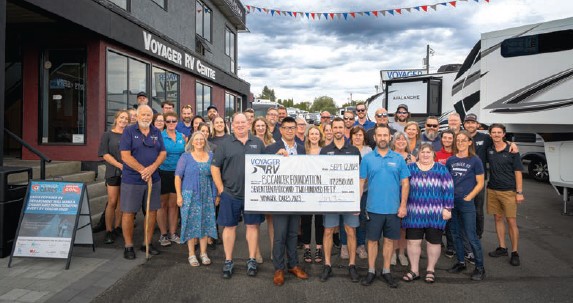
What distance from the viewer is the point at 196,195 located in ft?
16.9

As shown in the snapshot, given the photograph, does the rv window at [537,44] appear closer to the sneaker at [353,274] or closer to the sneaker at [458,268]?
the sneaker at [458,268]

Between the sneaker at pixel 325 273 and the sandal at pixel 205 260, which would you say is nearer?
the sneaker at pixel 325 273

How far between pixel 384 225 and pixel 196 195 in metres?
2.37

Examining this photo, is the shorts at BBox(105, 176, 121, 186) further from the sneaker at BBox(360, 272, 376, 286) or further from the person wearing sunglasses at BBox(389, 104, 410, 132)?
the person wearing sunglasses at BBox(389, 104, 410, 132)

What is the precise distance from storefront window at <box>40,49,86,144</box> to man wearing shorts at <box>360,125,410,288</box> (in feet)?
21.6

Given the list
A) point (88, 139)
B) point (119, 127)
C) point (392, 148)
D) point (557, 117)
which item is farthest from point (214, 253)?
point (557, 117)

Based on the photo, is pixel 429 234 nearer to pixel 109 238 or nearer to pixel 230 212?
pixel 230 212

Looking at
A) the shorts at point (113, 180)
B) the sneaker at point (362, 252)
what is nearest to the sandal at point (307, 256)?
the sneaker at point (362, 252)

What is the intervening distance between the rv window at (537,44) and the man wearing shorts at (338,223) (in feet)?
14.9

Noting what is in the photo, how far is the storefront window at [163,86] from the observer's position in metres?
11.0

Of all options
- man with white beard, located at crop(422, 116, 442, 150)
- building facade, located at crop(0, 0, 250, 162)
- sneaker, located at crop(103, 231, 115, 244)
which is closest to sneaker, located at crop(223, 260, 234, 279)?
sneaker, located at crop(103, 231, 115, 244)

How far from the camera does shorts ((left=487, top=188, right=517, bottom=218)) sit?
5.25m

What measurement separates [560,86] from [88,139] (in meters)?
8.93

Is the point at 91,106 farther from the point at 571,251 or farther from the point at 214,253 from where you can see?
the point at 571,251
